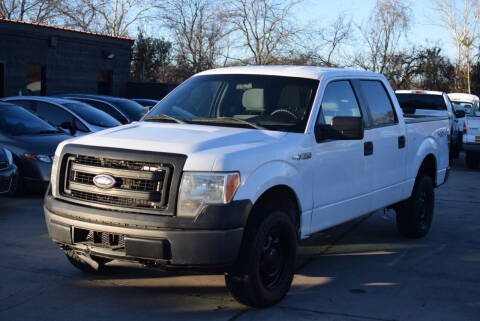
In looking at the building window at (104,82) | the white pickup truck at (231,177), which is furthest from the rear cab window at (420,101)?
the building window at (104,82)

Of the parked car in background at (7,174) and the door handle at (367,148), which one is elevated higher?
the door handle at (367,148)

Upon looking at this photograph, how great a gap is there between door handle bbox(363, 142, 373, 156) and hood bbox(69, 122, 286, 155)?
1.27 m

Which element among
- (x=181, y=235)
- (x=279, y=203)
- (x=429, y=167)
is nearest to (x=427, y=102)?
(x=429, y=167)

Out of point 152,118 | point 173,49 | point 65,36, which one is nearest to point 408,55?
point 173,49

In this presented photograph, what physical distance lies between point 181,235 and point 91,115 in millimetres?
9224

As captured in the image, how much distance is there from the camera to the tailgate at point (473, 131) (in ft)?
55.0

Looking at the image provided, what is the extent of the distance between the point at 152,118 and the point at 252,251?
1857mm

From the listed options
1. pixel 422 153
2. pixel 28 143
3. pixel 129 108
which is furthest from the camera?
pixel 129 108

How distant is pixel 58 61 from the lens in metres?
25.8

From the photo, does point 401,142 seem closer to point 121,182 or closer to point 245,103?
point 245,103

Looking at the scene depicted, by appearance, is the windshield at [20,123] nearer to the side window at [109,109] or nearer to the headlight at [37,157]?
the headlight at [37,157]

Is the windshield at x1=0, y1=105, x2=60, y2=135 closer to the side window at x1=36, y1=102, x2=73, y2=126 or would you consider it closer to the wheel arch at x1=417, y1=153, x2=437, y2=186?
the side window at x1=36, y1=102, x2=73, y2=126

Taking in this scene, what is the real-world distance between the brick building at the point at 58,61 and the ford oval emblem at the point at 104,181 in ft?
63.5

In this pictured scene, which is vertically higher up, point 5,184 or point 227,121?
point 227,121
